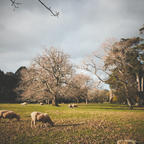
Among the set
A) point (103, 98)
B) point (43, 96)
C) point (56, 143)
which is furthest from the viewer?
point (103, 98)

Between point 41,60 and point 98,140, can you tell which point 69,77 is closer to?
point 41,60

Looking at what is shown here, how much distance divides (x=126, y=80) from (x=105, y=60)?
20.5 ft

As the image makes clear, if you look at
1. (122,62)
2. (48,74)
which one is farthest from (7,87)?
(122,62)

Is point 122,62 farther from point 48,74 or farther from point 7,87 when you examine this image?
point 7,87

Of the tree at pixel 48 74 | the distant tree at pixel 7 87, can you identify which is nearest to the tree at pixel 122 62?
the tree at pixel 48 74

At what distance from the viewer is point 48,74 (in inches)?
1184

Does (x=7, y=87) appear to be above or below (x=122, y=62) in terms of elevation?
below

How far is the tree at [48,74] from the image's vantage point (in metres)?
29.3

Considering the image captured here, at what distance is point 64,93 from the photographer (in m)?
28.0

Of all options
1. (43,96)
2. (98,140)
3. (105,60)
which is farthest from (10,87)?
(98,140)

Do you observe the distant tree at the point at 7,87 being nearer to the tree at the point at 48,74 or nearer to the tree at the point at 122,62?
the tree at the point at 48,74

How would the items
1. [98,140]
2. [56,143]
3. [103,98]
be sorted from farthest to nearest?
[103,98] → [98,140] → [56,143]

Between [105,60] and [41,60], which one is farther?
[41,60]

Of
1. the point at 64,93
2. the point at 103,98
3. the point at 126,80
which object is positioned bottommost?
the point at 103,98
